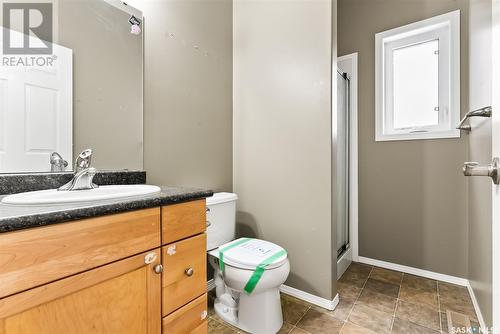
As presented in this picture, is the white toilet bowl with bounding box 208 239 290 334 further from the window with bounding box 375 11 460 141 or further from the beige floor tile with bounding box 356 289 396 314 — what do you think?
the window with bounding box 375 11 460 141

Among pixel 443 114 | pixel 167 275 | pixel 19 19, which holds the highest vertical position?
pixel 19 19

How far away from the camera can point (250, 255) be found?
140 centimetres

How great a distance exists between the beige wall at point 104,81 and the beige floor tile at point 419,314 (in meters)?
1.91

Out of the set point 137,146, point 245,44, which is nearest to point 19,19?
point 137,146

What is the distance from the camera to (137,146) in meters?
1.41

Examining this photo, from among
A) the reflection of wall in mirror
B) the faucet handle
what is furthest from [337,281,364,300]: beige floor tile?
the reflection of wall in mirror

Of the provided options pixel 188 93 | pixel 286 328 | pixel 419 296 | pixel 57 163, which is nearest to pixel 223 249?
pixel 286 328

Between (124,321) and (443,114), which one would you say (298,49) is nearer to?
(443,114)

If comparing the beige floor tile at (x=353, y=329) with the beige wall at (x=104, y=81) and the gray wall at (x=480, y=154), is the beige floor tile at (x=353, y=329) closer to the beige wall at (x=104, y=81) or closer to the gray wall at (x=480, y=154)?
the gray wall at (x=480, y=154)

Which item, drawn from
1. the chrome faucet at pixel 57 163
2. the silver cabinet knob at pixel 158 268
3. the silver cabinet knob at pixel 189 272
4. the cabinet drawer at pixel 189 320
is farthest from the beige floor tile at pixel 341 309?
the chrome faucet at pixel 57 163

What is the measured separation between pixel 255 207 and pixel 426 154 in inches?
60.1

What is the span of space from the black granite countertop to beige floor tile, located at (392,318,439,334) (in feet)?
4.99

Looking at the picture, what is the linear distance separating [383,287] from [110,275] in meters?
1.98

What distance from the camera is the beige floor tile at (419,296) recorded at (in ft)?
5.56
